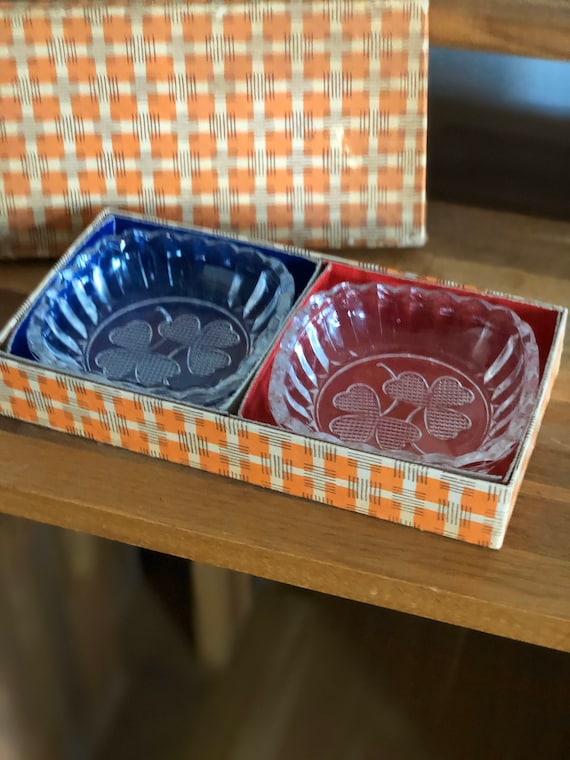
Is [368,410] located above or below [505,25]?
below

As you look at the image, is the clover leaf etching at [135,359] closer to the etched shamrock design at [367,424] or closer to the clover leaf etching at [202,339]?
the clover leaf etching at [202,339]

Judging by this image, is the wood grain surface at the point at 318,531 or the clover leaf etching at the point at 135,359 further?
the clover leaf etching at the point at 135,359

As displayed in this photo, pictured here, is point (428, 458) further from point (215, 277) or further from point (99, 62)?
point (99, 62)

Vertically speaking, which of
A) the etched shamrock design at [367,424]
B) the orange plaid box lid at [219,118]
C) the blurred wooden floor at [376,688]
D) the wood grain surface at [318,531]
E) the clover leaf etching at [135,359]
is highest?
the orange plaid box lid at [219,118]

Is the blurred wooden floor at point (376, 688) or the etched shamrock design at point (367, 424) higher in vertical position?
the etched shamrock design at point (367, 424)

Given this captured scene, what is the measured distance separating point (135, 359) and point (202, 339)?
0.18 feet

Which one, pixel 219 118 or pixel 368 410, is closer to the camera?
pixel 368 410

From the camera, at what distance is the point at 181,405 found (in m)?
0.59

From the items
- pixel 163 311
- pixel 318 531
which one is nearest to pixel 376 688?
pixel 318 531

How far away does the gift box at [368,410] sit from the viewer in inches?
22.2

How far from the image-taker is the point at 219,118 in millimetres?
750

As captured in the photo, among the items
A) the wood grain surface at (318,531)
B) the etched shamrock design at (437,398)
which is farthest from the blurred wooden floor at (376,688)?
the etched shamrock design at (437,398)

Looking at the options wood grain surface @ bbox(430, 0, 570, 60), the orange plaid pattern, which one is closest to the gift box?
the orange plaid pattern

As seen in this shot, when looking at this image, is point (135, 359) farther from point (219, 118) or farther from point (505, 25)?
point (505, 25)
